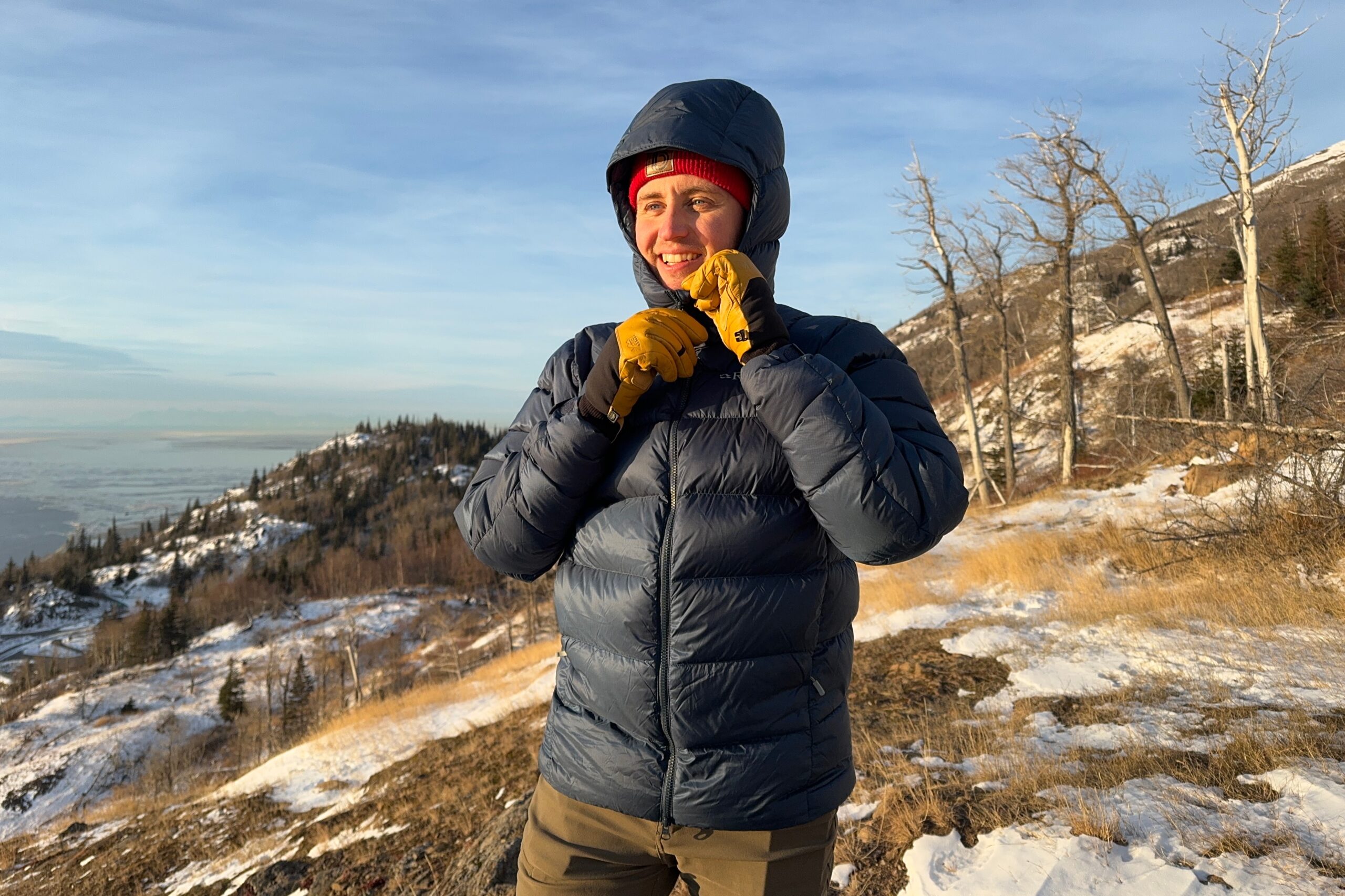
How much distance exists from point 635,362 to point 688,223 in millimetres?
566

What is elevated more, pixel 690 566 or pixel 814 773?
pixel 690 566

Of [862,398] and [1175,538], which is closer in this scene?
[862,398]

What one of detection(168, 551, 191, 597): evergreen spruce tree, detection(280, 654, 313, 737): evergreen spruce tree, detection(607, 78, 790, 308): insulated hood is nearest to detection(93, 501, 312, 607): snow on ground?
detection(168, 551, 191, 597): evergreen spruce tree

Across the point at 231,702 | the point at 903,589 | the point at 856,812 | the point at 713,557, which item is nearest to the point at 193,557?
the point at 231,702

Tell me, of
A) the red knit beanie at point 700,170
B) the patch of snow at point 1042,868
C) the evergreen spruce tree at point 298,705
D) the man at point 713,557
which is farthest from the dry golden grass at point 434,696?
the evergreen spruce tree at point 298,705

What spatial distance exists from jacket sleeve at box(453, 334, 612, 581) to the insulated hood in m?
0.47

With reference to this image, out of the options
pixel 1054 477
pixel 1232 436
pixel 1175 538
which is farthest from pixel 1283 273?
pixel 1175 538

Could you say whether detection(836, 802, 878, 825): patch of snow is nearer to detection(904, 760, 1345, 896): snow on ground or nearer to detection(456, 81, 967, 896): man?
detection(904, 760, 1345, 896): snow on ground

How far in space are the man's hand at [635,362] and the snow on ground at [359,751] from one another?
25.3 ft

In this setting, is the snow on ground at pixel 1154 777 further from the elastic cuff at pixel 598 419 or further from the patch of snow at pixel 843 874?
the elastic cuff at pixel 598 419

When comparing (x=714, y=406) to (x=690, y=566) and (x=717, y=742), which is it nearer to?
(x=690, y=566)

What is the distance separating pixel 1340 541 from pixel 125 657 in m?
116

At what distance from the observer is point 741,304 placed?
5.69 ft

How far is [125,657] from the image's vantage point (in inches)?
3460
